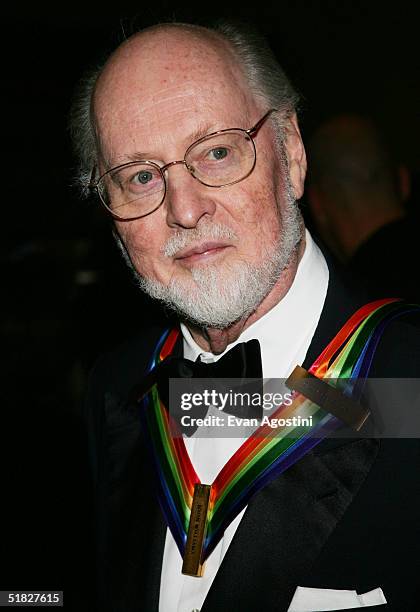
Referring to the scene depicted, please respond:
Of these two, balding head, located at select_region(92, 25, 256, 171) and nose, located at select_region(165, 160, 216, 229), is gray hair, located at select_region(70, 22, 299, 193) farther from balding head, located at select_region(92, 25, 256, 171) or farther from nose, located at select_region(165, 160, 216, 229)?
nose, located at select_region(165, 160, 216, 229)

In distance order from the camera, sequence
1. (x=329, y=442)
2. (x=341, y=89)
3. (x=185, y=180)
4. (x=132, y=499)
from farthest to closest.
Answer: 1. (x=341, y=89)
2. (x=132, y=499)
3. (x=185, y=180)
4. (x=329, y=442)

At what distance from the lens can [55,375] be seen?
8055 mm

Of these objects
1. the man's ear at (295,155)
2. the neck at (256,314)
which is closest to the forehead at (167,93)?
the man's ear at (295,155)

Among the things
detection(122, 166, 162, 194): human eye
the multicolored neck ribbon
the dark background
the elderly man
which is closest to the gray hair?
the elderly man

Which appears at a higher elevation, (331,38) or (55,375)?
(331,38)

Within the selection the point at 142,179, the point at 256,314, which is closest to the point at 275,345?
the point at 256,314

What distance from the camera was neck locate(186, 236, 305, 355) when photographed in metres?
2.00

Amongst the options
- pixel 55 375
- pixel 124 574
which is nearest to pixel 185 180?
pixel 124 574

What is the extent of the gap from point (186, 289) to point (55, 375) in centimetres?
645

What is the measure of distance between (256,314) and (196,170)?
0.47m

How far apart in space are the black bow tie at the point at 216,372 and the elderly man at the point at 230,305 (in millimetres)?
72

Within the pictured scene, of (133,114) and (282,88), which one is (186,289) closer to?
(133,114)

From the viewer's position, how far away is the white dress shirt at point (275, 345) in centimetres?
186

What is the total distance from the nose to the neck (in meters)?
0.32
